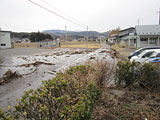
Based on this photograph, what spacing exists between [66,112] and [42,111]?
1.14 feet

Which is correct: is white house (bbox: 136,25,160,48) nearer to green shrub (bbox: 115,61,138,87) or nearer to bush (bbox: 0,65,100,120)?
green shrub (bbox: 115,61,138,87)

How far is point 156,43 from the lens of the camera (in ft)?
80.3

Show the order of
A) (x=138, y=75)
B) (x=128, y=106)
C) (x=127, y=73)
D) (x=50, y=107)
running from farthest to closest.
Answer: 1. (x=127, y=73)
2. (x=138, y=75)
3. (x=128, y=106)
4. (x=50, y=107)

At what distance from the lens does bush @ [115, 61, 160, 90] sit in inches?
137

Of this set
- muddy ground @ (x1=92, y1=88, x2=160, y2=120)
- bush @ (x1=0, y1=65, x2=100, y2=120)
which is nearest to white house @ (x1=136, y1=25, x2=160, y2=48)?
muddy ground @ (x1=92, y1=88, x2=160, y2=120)

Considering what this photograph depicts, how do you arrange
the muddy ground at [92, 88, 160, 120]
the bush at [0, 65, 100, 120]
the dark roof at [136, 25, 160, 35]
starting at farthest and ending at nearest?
1. the dark roof at [136, 25, 160, 35]
2. the muddy ground at [92, 88, 160, 120]
3. the bush at [0, 65, 100, 120]

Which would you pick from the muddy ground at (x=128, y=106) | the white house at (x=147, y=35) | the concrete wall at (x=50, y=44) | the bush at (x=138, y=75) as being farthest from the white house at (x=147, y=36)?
the concrete wall at (x=50, y=44)

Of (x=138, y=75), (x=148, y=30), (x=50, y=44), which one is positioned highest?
(x=148, y=30)

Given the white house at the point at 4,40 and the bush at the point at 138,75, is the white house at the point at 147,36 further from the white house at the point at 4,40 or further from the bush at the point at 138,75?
the white house at the point at 4,40

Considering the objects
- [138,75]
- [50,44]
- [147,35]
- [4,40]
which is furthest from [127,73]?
[4,40]

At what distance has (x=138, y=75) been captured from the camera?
366 cm

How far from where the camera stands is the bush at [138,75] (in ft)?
11.4

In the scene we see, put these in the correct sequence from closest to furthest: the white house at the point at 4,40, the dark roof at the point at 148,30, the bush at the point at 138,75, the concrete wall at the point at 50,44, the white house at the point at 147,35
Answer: the bush at the point at 138,75
the white house at the point at 147,35
the dark roof at the point at 148,30
the white house at the point at 4,40
the concrete wall at the point at 50,44

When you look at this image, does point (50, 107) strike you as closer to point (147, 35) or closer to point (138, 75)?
point (138, 75)
